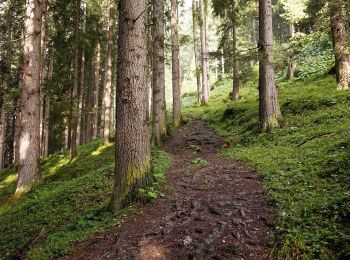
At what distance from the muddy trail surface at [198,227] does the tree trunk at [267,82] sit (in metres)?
4.16

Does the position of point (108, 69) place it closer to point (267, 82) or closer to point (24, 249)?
point (267, 82)

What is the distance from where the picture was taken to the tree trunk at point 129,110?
6.64 metres

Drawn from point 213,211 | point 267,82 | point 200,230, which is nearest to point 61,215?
point 213,211

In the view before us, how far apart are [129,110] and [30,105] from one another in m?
6.52

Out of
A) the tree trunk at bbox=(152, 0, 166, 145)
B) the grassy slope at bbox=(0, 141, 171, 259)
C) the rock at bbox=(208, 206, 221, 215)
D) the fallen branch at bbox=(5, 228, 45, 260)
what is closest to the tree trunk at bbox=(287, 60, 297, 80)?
the tree trunk at bbox=(152, 0, 166, 145)

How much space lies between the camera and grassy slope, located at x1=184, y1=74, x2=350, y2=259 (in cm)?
463

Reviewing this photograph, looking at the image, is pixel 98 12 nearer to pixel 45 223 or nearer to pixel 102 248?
pixel 45 223

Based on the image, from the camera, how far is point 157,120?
14.8 meters

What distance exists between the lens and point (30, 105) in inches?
456

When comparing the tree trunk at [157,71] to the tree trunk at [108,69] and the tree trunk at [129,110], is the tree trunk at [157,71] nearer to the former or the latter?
the tree trunk at [108,69]

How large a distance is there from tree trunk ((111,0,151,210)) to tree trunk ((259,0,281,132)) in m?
6.59

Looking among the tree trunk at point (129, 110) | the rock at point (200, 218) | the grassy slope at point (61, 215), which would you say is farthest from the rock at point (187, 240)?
the tree trunk at point (129, 110)

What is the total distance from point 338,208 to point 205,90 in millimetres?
24613

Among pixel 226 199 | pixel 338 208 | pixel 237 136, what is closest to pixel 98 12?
pixel 237 136
